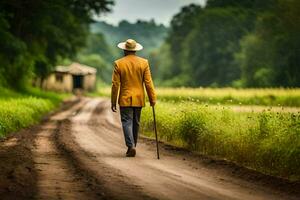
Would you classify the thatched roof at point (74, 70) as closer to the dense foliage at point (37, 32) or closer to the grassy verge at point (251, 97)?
the dense foliage at point (37, 32)

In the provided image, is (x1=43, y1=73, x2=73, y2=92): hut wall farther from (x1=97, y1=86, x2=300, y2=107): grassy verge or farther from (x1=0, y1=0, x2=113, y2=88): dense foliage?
(x1=97, y1=86, x2=300, y2=107): grassy verge

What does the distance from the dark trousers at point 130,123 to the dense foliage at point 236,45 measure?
49.2 m

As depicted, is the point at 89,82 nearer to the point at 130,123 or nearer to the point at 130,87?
the point at 130,87

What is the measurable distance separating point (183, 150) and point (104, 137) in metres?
4.04

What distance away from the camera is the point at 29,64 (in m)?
39.8

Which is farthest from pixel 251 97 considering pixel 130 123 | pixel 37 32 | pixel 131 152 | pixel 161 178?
pixel 161 178

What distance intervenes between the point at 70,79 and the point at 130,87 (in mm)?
65865

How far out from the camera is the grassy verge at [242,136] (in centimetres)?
1016

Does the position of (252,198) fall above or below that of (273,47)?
below

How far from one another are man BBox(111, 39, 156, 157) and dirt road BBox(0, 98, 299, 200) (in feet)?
2.51

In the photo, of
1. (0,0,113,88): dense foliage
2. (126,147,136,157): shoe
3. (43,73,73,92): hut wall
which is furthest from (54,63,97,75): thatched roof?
(126,147,136,157): shoe

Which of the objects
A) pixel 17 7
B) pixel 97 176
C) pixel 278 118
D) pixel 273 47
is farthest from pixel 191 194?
pixel 273 47

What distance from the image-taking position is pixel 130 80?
12.8m

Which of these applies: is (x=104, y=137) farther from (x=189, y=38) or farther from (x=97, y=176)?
(x=189, y=38)
